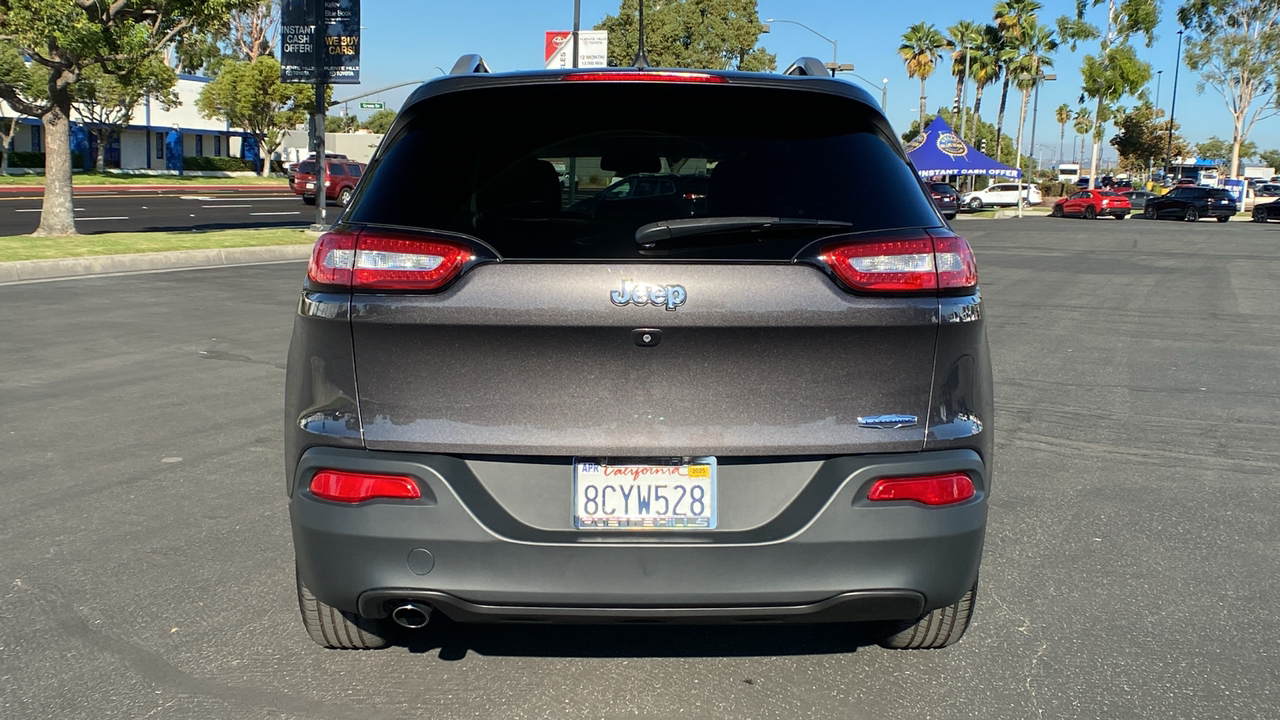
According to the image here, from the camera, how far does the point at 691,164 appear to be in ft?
9.85

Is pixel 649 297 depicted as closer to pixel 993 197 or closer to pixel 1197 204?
pixel 1197 204

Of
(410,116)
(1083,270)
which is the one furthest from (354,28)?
(410,116)

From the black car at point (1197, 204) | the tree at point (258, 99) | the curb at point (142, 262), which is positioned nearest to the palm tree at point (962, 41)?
the black car at point (1197, 204)

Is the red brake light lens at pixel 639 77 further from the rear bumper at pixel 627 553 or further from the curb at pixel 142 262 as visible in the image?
the curb at pixel 142 262

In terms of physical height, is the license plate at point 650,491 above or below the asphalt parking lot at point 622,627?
above

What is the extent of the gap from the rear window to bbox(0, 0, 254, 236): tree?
16.7 m

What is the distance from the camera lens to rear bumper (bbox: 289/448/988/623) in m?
2.73

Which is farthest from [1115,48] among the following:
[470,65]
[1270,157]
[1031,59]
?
[1270,157]

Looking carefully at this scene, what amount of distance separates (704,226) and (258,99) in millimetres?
66797

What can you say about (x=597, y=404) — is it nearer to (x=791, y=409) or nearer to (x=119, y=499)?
(x=791, y=409)

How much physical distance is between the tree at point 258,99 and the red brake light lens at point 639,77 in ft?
212

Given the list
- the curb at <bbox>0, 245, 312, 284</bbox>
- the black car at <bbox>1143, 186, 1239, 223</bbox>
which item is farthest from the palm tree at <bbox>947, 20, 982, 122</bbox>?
the curb at <bbox>0, 245, 312, 284</bbox>

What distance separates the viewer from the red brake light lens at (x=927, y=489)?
108 inches

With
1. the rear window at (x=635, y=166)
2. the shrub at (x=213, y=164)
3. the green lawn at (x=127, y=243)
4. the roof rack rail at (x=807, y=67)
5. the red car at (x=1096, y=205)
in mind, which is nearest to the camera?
the rear window at (x=635, y=166)
